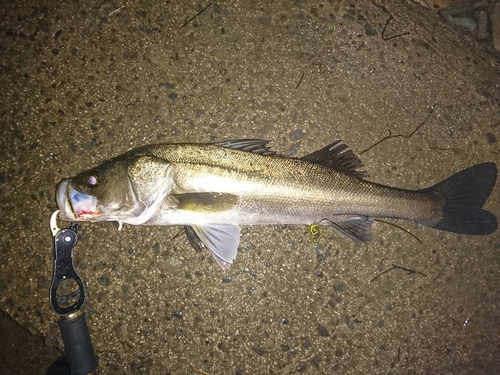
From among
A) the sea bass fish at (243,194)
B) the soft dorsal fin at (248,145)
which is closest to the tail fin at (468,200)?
the sea bass fish at (243,194)

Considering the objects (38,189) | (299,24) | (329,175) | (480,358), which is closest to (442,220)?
(329,175)

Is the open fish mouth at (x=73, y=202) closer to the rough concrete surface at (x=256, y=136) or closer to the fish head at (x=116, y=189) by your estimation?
the fish head at (x=116, y=189)

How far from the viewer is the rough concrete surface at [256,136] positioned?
285cm

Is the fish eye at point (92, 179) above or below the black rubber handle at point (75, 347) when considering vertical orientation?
above

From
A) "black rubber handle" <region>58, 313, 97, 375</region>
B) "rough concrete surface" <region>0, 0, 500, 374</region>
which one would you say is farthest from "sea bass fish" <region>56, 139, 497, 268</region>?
"black rubber handle" <region>58, 313, 97, 375</region>

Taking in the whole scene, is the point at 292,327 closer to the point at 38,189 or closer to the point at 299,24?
the point at 38,189

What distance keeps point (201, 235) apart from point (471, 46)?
3.02 meters

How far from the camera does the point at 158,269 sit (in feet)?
9.40

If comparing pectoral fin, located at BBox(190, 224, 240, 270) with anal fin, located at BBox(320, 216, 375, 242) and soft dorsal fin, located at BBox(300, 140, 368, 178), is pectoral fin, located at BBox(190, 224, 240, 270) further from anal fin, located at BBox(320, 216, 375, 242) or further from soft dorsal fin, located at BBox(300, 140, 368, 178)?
soft dorsal fin, located at BBox(300, 140, 368, 178)

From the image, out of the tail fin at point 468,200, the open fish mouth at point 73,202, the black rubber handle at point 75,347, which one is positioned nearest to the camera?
the open fish mouth at point 73,202

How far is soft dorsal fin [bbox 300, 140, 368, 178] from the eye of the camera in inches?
103

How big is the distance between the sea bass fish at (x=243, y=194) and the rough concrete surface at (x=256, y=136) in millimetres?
381

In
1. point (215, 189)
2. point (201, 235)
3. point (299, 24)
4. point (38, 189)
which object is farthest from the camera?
point (299, 24)

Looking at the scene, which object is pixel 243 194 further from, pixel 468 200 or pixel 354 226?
pixel 468 200
